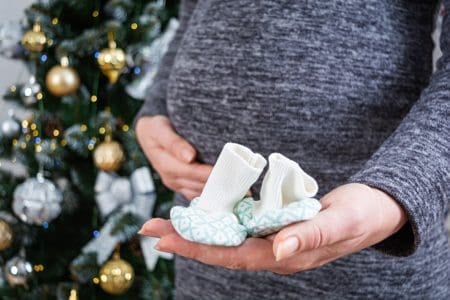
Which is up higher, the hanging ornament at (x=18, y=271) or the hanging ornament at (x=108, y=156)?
the hanging ornament at (x=108, y=156)

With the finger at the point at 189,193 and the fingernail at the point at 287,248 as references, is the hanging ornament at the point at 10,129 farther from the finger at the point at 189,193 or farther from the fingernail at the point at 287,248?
the fingernail at the point at 287,248

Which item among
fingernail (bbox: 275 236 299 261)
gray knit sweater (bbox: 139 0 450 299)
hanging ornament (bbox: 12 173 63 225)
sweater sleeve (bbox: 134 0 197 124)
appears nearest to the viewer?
fingernail (bbox: 275 236 299 261)

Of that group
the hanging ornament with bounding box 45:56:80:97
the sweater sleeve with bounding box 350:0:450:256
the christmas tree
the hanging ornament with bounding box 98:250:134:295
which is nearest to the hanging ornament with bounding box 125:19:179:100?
the christmas tree

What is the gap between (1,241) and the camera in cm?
135

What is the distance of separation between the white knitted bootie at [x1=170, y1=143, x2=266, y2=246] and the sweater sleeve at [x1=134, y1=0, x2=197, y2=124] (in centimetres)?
39

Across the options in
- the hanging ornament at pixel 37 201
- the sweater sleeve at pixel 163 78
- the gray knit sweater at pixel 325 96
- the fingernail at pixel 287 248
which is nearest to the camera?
the fingernail at pixel 287 248

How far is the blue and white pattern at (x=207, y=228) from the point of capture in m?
0.42

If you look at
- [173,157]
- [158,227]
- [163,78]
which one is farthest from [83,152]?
[158,227]

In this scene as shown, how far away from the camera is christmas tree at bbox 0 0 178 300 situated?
1.33 metres

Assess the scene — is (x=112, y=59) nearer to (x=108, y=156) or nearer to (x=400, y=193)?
(x=108, y=156)

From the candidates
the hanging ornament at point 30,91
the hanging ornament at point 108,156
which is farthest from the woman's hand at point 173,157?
the hanging ornament at point 30,91

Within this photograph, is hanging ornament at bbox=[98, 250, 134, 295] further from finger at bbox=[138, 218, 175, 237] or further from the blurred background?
finger at bbox=[138, 218, 175, 237]

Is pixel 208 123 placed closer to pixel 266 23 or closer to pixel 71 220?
pixel 266 23

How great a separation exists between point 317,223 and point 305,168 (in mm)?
244
